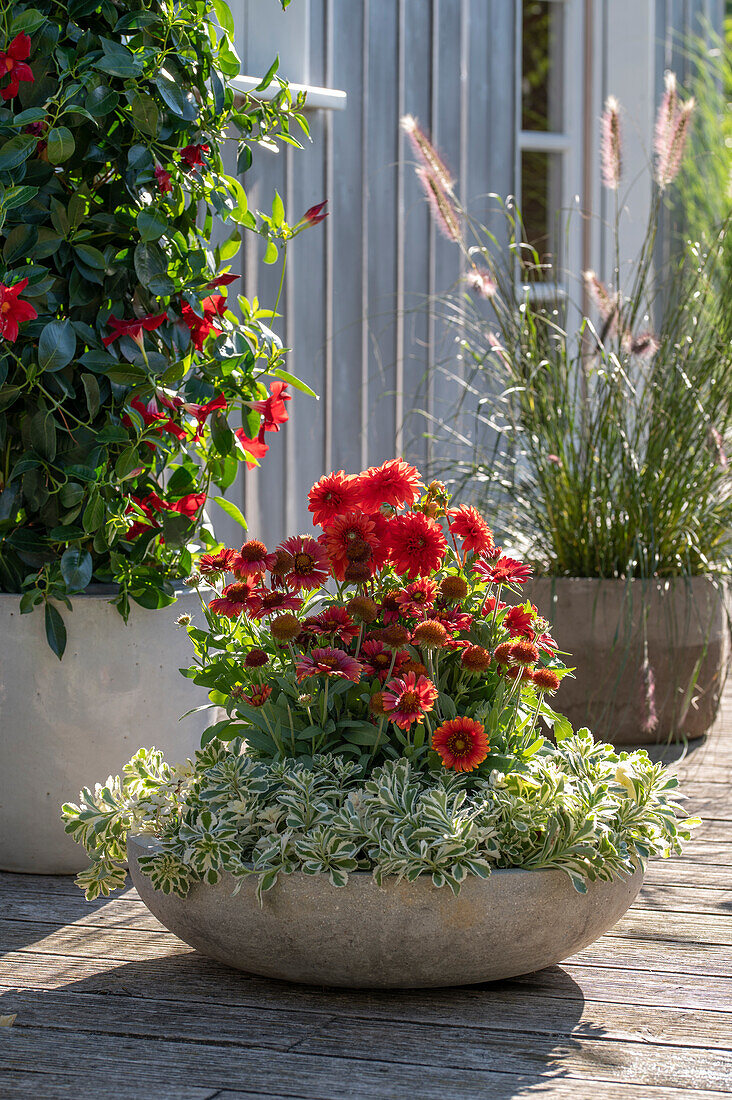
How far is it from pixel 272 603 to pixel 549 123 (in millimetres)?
3423

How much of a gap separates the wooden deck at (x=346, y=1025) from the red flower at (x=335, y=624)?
0.44 meters

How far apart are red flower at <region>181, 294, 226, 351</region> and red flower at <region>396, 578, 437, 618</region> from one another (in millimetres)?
744

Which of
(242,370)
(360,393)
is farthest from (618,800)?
(360,393)

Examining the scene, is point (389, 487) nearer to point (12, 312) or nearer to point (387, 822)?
point (387, 822)

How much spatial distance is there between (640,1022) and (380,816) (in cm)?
39

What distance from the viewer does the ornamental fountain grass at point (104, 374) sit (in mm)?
2012

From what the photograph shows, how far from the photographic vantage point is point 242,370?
2184 mm

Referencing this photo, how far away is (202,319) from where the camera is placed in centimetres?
221

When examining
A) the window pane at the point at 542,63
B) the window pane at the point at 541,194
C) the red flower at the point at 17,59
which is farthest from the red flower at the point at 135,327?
the window pane at the point at 542,63

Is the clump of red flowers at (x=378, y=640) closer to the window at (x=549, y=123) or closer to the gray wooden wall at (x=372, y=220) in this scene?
the gray wooden wall at (x=372, y=220)

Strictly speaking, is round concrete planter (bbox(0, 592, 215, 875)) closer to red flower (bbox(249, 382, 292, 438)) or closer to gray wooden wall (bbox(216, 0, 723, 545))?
red flower (bbox(249, 382, 292, 438))

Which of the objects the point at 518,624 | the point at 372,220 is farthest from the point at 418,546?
the point at 372,220

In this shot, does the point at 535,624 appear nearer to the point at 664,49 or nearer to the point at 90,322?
the point at 90,322

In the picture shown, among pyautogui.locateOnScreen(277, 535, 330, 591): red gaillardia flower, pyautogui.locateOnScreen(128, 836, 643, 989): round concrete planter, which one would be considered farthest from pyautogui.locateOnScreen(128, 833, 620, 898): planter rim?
pyautogui.locateOnScreen(277, 535, 330, 591): red gaillardia flower
